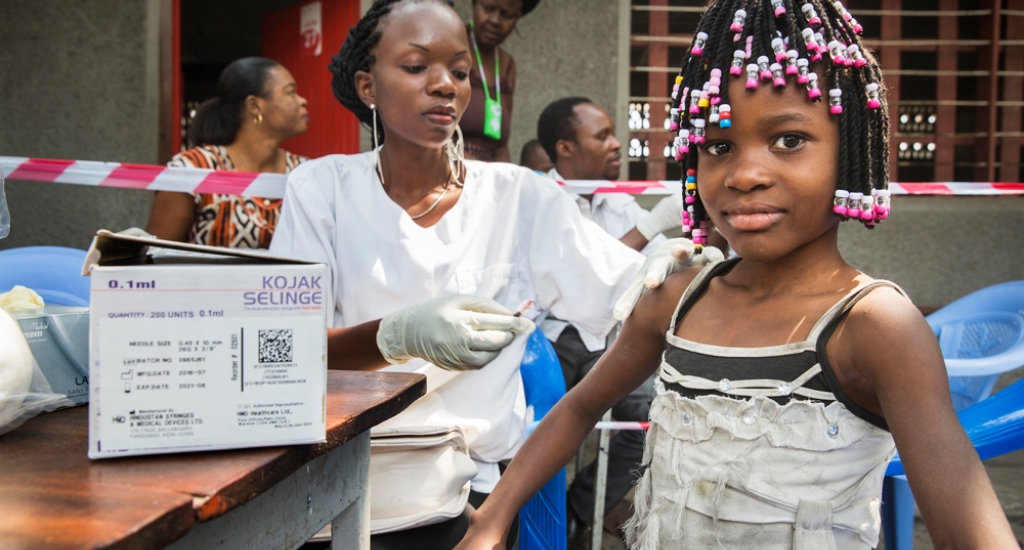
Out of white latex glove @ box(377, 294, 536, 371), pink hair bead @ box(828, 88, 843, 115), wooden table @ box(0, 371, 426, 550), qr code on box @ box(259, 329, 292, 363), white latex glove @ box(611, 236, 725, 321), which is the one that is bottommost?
wooden table @ box(0, 371, 426, 550)

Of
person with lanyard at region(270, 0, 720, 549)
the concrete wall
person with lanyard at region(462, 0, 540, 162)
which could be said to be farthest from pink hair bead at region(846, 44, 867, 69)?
the concrete wall

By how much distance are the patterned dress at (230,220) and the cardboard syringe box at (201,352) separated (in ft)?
7.31

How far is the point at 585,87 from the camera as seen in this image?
4.72m

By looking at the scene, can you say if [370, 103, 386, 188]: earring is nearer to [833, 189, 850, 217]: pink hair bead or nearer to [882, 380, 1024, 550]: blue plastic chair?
[833, 189, 850, 217]: pink hair bead

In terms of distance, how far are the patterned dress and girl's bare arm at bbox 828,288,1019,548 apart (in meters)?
2.50

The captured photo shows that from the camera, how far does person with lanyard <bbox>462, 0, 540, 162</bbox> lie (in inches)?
128

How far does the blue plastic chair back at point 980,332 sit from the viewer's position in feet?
8.11

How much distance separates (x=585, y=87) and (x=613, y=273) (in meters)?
3.00

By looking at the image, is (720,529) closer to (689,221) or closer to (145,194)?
(689,221)

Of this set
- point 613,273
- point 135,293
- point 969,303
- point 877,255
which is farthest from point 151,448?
point 877,255

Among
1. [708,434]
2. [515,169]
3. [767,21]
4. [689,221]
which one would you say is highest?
[767,21]

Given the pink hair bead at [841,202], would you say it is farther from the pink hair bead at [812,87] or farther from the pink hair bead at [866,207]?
the pink hair bead at [812,87]

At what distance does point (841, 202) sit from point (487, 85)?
2.44 metres

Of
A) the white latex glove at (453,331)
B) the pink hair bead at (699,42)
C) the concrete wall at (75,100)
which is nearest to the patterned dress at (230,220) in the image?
the concrete wall at (75,100)
